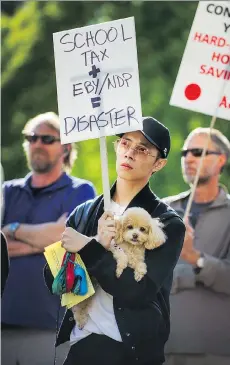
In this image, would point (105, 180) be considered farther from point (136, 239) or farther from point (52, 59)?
point (52, 59)

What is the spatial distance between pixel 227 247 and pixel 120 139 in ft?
3.72

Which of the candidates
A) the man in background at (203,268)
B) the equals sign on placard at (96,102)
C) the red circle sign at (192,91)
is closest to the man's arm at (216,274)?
the man in background at (203,268)

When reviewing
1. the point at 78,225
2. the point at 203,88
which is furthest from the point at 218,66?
the point at 78,225

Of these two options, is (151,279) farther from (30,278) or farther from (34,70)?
(34,70)

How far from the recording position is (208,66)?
4516mm

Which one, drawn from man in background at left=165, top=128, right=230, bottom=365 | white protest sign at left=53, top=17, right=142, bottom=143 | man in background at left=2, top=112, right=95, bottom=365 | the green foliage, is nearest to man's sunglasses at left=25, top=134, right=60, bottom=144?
man in background at left=2, top=112, right=95, bottom=365

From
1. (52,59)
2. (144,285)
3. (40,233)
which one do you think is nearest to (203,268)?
(40,233)

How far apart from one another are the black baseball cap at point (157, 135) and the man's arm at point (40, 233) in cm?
118

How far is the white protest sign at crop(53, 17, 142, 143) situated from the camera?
4.08 m

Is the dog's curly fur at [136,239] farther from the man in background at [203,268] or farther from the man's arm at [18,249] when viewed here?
the man's arm at [18,249]

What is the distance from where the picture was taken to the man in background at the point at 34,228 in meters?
5.20

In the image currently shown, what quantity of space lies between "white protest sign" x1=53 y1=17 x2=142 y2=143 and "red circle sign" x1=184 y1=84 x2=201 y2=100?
51 centimetres

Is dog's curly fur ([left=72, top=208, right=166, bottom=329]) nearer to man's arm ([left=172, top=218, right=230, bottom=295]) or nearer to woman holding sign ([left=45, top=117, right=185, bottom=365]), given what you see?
woman holding sign ([left=45, top=117, right=185, bottom=365])

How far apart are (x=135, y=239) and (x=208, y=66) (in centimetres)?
100
